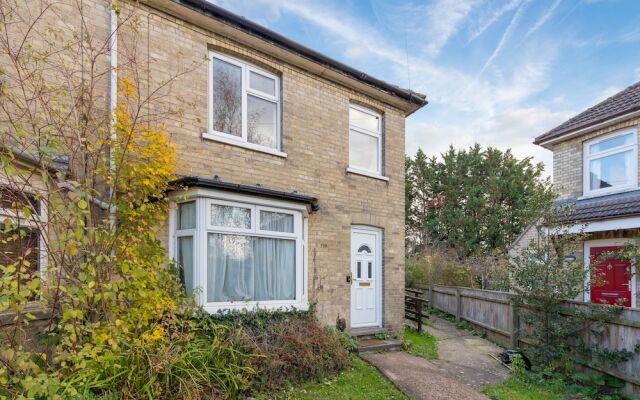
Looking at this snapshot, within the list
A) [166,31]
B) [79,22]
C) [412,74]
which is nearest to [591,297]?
[412,74]

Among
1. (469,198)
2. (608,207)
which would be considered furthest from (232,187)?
(469,198)

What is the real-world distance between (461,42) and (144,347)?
1081 cm

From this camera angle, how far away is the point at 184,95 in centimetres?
639

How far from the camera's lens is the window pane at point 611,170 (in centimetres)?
1010

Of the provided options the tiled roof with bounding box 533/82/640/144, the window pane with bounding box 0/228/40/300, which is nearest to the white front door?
the window pane with bounding box 0/228/40/300

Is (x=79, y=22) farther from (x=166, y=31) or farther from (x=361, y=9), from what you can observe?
(x=361, y=9)

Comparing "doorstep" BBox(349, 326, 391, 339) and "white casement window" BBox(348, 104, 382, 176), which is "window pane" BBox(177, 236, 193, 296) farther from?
"white casement window" BBox(348, 104, 382, 176)

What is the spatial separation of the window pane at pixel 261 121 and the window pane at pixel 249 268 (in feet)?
6.60

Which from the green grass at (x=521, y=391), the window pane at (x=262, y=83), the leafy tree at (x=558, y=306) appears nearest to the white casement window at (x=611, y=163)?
the leafy tree at (x=558, y=306)

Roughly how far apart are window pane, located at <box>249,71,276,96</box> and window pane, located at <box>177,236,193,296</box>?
3231 millimetres

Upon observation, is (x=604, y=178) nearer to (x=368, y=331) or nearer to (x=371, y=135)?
(x=371, y=135)

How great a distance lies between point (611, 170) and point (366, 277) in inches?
300

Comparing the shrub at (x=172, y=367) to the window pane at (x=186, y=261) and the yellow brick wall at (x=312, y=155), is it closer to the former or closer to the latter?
the window pane at (x=186, y=261)

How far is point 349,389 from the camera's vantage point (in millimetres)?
5625
